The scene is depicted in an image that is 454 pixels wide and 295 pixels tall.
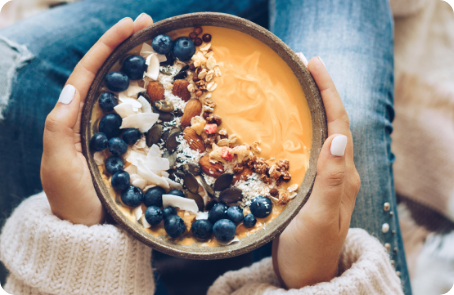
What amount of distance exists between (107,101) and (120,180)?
153 mm

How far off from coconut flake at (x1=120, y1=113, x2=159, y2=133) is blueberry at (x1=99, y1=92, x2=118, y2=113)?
0.04 m

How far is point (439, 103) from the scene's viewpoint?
1.15m

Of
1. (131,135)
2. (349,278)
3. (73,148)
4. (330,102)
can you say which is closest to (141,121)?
(131,135)

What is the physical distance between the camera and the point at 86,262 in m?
0.60

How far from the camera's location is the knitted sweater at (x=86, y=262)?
59cm

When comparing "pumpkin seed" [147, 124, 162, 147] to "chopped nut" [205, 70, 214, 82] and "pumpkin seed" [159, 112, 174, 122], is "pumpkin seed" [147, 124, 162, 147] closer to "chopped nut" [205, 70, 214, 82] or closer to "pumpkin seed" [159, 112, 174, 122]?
"pumpkin seed" [159, 112, 174, 122]

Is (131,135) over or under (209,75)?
under

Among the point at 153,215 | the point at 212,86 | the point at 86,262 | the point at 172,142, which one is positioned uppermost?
the point at 212,86

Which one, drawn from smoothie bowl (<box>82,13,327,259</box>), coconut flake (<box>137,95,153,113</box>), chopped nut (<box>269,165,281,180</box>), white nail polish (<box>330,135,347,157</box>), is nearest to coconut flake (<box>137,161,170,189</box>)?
smoothie bowl (<box>82,13,327,259</box>)

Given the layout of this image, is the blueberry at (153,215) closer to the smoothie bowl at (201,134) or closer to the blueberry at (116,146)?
the smoothie bowl at (201,134)

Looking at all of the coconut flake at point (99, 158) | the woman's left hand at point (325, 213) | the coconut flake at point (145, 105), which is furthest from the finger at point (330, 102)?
the coconut flake at point (99, 158)

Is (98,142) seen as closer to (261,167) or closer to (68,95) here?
(68,95)

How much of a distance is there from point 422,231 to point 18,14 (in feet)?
5.38

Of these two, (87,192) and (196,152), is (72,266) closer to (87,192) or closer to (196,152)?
(87,192)
